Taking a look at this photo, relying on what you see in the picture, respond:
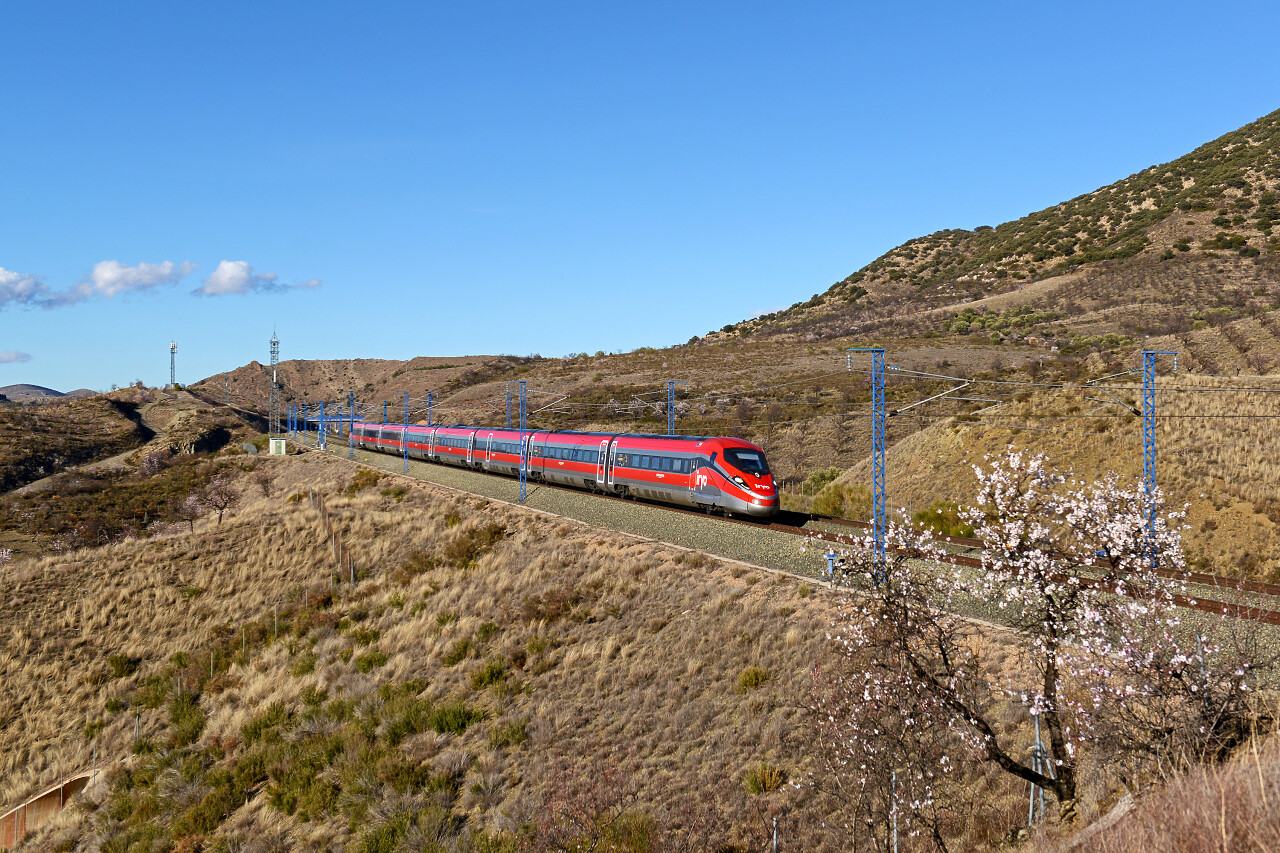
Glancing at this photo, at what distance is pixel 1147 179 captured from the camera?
11556 cm

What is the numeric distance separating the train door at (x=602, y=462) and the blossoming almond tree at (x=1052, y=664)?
24.8 m

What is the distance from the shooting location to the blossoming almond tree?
914 cm

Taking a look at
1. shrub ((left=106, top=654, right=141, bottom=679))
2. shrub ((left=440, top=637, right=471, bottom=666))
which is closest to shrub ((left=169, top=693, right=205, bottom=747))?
shrub ((left=106, top=654, right=141, bottom=679))

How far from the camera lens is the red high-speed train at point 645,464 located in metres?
28.8

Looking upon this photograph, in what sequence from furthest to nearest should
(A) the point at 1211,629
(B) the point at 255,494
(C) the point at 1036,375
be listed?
1. (B) the point at 255,494
2. (C) the point at 1036,375
3. (A) the point at 1211,629

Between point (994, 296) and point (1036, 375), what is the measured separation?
55.3 meters

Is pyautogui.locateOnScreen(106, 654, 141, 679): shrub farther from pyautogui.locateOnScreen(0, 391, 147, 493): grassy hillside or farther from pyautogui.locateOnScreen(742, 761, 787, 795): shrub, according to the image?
pyautogui.locateOnScreen(0, 391, 147, 493): grassy hillside

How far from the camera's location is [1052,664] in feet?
34.0

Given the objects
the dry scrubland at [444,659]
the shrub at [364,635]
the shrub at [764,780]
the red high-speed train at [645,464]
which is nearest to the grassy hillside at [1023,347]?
the red high-speed train at [645,464]

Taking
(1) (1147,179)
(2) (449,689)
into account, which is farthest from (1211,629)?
(1) (1147,179)

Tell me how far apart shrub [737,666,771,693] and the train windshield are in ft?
42.2

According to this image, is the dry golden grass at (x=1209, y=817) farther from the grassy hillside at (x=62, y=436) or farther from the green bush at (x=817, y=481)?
the grassy hillside at (x=62, y=436)

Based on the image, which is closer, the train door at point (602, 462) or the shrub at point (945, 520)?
the shrub at point (945, 520)

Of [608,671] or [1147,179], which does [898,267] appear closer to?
[1147,179]
